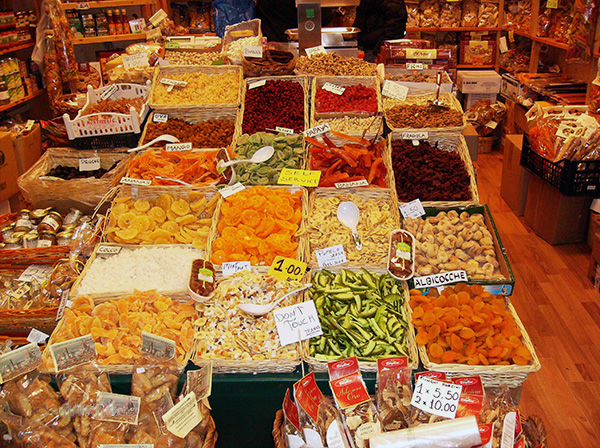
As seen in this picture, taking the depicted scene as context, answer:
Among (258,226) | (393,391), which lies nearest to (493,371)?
(393,391)

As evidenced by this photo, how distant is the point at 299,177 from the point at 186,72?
62.6 inches

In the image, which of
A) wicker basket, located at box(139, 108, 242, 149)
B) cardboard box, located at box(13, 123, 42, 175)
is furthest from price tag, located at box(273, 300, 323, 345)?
cardboard box, located at box(13, 123, 42, 175)

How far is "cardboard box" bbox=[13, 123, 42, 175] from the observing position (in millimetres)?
4223

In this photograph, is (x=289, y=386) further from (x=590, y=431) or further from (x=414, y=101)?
(x=414, y=101)

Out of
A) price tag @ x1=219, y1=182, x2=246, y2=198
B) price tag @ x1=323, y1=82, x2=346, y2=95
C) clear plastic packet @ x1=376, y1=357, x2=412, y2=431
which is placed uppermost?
price tag @ x1=323, y1=82, x2=346, y2=95

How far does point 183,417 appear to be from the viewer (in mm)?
1426

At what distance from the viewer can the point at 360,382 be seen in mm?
1508

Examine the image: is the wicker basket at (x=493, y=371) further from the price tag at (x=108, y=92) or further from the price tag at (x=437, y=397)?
the price tag at (x=108, y=92)

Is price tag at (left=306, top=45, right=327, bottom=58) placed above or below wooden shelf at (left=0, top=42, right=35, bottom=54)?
below

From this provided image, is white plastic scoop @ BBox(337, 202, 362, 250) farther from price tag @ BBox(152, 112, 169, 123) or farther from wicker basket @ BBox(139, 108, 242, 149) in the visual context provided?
price tag @ BBox(152, 112, 169, 123)

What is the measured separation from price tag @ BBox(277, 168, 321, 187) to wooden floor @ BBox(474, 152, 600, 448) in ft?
5.37

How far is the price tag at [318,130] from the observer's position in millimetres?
2895

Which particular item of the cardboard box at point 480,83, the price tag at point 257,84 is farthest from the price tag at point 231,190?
the cardboard box at point 480,83

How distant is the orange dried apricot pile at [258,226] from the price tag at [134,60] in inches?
75.1
